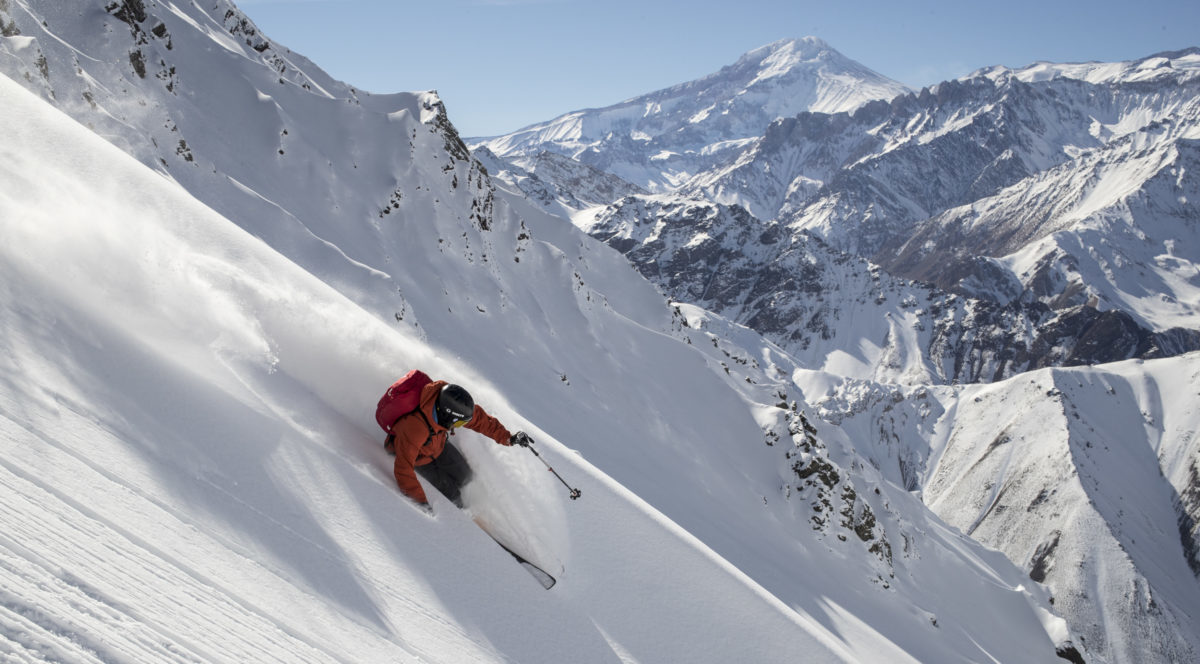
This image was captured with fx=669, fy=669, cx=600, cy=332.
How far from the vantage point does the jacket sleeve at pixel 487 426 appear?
27.5 feet

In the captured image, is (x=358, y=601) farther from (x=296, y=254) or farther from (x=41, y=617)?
(x=296, y=254)

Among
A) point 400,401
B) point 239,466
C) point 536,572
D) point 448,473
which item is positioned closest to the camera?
point 239,466

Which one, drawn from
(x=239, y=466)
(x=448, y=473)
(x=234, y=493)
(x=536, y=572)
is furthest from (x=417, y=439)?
(x=536, y=572)

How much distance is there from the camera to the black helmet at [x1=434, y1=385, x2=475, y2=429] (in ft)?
24.5

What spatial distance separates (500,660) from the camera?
6547 millimetres

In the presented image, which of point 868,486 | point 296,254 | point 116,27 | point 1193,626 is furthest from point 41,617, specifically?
point 1193,626

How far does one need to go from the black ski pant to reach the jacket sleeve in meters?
0.47

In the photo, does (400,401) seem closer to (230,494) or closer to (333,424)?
(333,424)

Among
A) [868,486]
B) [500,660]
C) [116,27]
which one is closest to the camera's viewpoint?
[500,660]

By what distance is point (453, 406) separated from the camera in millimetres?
7500

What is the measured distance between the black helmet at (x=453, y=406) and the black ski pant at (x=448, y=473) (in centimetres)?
95

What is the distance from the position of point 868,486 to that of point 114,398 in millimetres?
42851

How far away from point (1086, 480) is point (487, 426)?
186776 mm

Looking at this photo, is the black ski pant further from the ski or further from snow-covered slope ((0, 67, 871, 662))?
the ski
